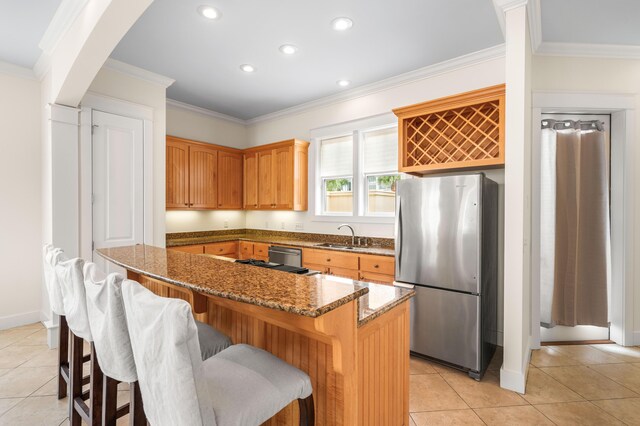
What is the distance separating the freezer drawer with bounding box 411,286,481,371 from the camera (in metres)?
2.55

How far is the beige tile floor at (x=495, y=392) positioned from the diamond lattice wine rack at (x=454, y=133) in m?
1.78

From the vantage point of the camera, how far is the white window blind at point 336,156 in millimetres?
4438

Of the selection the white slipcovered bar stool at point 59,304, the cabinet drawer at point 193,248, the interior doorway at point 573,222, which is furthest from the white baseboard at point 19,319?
the interior doorway at point 573,222

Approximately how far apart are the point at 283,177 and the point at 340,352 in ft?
12.5

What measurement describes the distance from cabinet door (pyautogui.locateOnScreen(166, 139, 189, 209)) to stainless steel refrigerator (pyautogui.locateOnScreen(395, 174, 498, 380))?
3.05 m

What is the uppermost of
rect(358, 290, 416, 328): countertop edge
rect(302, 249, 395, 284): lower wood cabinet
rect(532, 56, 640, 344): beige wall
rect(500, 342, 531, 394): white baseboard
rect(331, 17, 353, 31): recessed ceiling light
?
rect(331, 17, 353, 31): recessed ceiling light

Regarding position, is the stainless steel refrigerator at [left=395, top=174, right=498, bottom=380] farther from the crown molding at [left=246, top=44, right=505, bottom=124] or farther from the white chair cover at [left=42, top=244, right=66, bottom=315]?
the white chair cover at [left=42, top=244, right=66, bottom=315]

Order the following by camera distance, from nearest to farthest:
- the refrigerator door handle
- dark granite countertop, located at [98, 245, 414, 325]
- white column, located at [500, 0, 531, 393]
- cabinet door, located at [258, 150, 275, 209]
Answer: dark granite countertop, located at [98, 245, 414, 325] < white column, located at [500, 0, 531, 393] < the refrigerator door handle < cabinet door, located at [258, 150, 275, 209]

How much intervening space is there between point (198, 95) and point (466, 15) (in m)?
3.36

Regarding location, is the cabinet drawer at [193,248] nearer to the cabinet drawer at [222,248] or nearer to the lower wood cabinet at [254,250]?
the cabinet drawer at [222,248]

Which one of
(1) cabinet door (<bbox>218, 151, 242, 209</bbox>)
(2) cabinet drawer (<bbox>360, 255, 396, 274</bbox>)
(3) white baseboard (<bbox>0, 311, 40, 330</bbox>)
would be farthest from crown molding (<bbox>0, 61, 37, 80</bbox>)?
(2) cabinet drawer (<bbox>360, 255, 396, 274</bbox>)

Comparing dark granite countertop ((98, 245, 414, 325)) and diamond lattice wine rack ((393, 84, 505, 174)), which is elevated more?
diamond lattice wine rack ((393, 84, 505, 174))

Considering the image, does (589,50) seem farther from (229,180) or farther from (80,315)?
(229,180)

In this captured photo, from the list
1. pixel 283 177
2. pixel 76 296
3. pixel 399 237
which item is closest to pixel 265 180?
pixel 283 177
